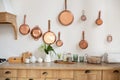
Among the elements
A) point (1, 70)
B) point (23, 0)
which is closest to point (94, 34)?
point (23, 0)

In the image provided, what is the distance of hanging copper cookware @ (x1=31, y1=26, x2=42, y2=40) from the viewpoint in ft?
10.8

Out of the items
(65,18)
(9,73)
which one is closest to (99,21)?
(65,18)

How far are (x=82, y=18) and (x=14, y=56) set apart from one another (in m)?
1.34

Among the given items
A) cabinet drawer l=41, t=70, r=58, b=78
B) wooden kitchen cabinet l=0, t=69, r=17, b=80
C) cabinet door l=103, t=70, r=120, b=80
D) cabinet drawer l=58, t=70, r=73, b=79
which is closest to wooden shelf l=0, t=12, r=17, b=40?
wooden kitchen cabinet l=0, t=69, r=17, b=80

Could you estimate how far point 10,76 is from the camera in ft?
9.20

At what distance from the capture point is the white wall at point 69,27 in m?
3.29

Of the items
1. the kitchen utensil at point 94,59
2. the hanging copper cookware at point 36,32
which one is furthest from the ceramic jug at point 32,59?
the kitchen utensil at point 94,59

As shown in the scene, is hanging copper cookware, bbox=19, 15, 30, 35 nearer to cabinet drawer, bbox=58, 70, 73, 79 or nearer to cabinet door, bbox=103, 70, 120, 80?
cabinet drawer, bbox=58, 70, 73, 79

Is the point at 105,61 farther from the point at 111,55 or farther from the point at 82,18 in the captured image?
the point at 82,18

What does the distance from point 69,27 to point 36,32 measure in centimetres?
57

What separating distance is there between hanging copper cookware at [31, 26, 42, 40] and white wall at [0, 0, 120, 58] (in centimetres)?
6

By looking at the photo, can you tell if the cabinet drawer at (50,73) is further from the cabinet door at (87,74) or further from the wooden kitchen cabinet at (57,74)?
the cabinet door at (87,74)

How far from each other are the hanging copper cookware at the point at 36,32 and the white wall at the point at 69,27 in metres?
0.06

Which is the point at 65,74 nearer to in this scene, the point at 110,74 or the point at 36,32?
the point at 110,74
